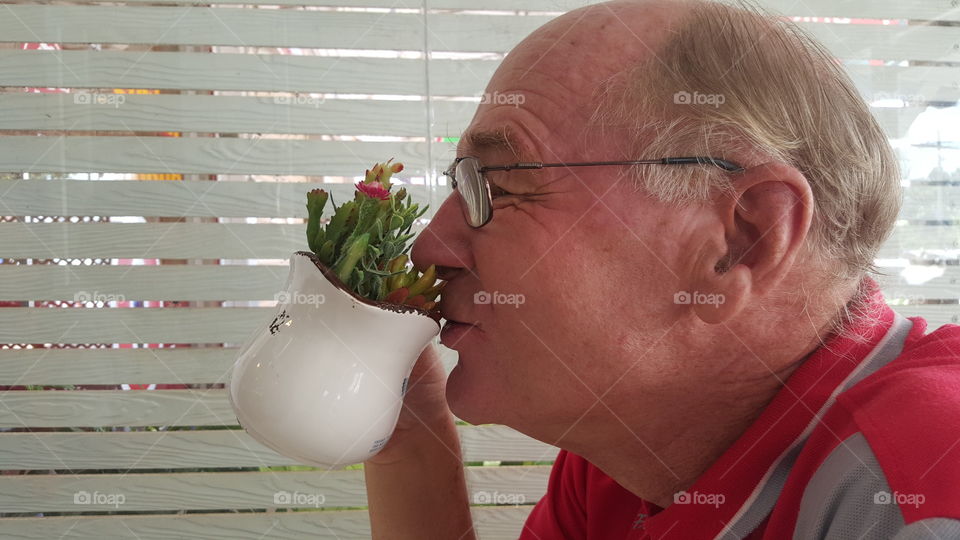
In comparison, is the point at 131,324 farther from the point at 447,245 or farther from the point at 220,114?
the point at 447,245

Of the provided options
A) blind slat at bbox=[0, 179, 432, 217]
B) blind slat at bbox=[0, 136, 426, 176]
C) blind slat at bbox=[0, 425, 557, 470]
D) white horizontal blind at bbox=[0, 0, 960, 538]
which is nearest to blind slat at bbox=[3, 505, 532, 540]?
white horizontal blind at bbox=[0, 0, 960, 538]

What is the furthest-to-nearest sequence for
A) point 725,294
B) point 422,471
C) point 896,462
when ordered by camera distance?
point 422,471
point 725,294
point 896,462

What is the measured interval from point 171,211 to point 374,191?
1127mm

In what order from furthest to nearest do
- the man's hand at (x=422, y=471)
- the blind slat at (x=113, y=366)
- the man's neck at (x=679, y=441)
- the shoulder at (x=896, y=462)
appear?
1. the blind slat at (x=113, y=366)
2. the man's hand at (x=422, y=471)
3. the man's neck at (x=679, y=441)
4. the shoulder at (x=896, y=462)

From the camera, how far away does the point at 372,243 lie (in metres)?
1.02

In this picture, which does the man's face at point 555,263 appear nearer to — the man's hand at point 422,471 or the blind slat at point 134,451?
the man's hand at point 422,471

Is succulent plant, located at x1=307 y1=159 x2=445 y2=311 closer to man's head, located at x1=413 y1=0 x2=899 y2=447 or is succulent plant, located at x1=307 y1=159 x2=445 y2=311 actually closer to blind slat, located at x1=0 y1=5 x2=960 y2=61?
man's head, located at x1=413 y1=0 x2=899 y2=447

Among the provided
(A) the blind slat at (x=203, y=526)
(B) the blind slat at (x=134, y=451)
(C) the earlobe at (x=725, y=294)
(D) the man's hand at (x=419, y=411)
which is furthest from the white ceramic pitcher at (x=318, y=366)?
(A) the blind slat at (x=203, y=526)

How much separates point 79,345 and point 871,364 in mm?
1791

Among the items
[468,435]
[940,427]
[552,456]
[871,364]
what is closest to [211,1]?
[468,435]

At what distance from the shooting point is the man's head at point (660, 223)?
3.27ft

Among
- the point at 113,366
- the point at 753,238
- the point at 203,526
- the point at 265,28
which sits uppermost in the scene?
the point at 265,28

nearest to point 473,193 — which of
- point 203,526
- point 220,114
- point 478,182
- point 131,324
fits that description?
point 478,182

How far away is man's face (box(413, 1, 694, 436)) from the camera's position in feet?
3.36
